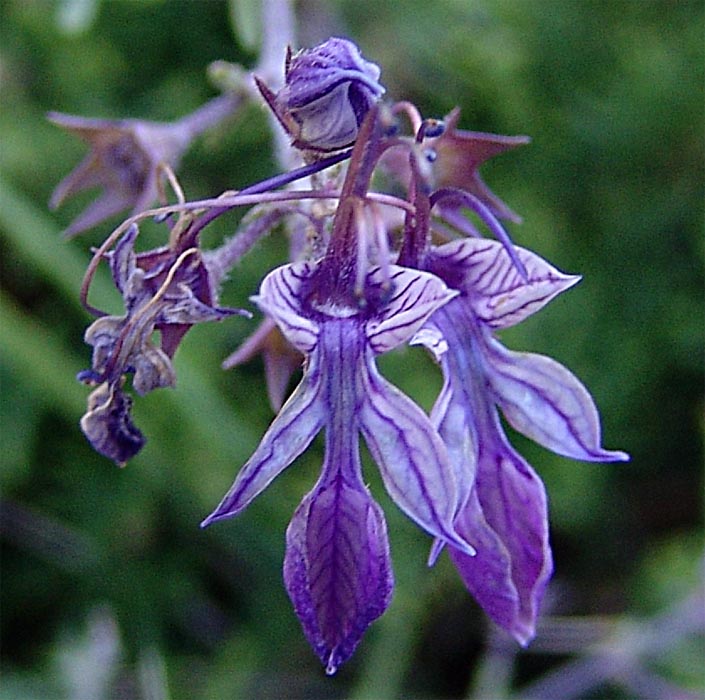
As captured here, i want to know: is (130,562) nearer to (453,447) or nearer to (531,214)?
(531,214)

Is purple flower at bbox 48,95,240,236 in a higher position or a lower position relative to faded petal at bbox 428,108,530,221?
higher

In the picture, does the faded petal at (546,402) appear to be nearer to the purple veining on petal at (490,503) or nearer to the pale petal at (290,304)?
the purple veining on petal at (490,503)

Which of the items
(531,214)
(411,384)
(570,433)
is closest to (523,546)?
(570,433)

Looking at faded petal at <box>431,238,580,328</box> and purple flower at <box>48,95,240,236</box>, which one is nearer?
faded petal at <box>431,238,580,328</box>

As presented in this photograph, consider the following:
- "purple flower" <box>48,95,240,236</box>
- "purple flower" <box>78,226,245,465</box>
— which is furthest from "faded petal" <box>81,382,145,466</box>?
"purple flower" <box>48,95,240,236</box>

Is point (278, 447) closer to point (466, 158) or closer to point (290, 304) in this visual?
point (290, 304)

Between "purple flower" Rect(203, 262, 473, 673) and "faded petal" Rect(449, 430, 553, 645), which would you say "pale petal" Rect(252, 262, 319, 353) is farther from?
"faded petal" Rect(449, 430, 553, 645)

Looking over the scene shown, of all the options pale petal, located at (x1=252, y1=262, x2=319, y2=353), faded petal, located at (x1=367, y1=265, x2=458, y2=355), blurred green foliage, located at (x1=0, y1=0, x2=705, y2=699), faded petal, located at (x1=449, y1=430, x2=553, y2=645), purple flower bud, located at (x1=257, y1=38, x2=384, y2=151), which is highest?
purple flower bud, located at (x1=257, y1=38, x2=384, y2=151)

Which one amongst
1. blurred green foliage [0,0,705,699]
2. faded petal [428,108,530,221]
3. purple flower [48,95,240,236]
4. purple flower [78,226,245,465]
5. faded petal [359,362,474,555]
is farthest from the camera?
blurred green foliage [0,0,705,699]

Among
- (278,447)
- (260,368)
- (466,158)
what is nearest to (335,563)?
(278,447)
